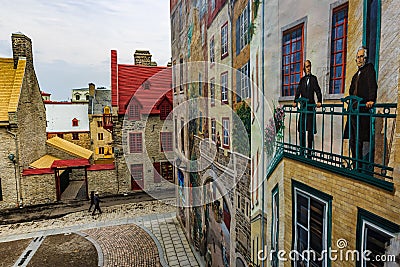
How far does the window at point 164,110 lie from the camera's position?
59.2 ft

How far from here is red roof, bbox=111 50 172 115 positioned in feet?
57.2

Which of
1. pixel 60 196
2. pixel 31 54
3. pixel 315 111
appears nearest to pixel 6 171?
pixel 60 196

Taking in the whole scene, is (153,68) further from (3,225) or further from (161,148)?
(3,225)

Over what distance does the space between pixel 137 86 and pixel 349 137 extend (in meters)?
17.3

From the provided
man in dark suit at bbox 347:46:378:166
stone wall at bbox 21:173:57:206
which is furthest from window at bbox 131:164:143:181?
man in dark suit at bbox 347:46:378:166

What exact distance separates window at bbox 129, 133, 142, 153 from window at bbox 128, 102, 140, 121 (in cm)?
109

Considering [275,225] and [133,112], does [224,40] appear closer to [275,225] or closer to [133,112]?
[275,225]

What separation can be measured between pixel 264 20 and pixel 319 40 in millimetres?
1365

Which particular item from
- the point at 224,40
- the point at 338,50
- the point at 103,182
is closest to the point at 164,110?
the point at 103,182

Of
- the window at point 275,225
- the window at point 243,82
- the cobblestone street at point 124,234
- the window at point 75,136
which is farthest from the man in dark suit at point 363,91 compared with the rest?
the window at point 75,136

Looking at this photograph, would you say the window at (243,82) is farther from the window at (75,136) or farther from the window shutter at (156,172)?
the window at (75,136)

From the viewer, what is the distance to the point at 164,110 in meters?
18.1

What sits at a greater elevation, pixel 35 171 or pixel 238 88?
pixel 238 88

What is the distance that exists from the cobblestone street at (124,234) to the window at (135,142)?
3.95 metres
